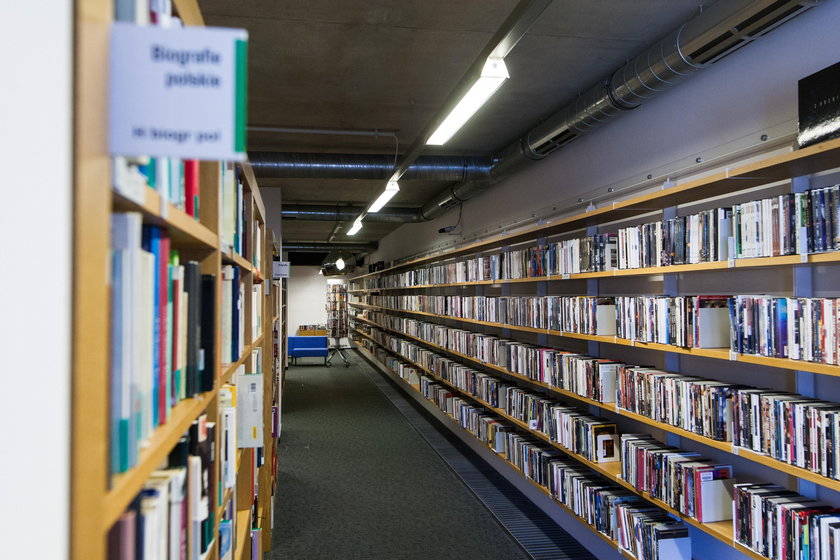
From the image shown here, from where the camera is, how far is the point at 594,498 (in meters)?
3.54

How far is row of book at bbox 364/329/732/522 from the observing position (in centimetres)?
268

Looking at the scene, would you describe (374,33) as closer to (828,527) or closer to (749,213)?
(749,213)

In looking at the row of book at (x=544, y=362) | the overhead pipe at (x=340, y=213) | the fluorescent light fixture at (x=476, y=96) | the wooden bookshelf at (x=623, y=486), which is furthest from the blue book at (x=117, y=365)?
the overhead pipe at (x=340, y=213)

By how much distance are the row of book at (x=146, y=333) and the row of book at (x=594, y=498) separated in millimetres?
2710

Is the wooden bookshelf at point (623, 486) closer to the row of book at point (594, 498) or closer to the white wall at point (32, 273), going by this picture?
the row of book at point (594, 498)

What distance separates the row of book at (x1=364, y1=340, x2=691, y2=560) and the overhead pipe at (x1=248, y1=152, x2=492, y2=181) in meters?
2.52

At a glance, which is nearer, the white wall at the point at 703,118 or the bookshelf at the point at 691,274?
the bookshelf at the point at 691,274

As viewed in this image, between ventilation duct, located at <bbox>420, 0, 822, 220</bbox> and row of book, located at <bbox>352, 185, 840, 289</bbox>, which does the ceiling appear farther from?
row of book, located at <bbox>352, 185, 840, 289</bbox>

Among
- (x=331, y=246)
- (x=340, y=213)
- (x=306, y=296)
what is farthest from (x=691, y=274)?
(x=306, y=296)

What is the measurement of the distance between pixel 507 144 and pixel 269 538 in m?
3.96

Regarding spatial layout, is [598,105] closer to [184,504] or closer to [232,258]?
[232,258]

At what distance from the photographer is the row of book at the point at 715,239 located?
6.87 ft

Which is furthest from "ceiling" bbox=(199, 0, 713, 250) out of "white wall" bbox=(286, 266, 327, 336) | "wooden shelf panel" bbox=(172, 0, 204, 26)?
"white wall" bbox=(286, 266, 327, 336)

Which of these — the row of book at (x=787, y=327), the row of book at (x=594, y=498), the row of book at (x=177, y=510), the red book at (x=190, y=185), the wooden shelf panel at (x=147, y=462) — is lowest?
the row of book at (x=594, y=498)
